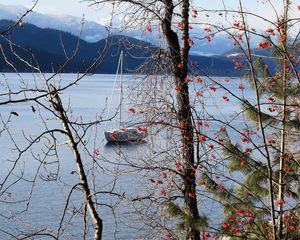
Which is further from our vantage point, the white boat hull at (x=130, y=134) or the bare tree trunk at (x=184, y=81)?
the white boat hull at (x=130, y=134)

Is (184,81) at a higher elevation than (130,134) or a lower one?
higher

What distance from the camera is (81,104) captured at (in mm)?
71562

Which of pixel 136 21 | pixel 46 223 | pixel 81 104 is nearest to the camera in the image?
pixel 136 21

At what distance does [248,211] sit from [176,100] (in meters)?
2.22

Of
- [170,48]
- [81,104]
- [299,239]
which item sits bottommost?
[81,104]

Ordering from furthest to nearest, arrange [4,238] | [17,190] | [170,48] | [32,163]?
1. [32,163]
2. [17,190]
3. [4,238]
4. [170,48]

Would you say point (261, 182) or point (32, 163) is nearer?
point (261, 182)

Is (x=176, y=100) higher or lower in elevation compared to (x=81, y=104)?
higher

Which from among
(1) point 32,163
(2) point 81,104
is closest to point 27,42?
(2) point 81,104

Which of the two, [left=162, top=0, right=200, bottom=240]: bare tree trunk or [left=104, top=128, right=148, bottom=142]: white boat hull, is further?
[left=104, top=128, right=148, bottom=142]: white boat hull

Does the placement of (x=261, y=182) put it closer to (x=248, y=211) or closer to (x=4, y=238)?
(x=248, y=211)

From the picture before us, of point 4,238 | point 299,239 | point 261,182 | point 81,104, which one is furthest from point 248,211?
point 81,104

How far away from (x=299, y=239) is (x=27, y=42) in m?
158

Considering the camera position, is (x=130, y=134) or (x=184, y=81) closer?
(x=184, y=81)
